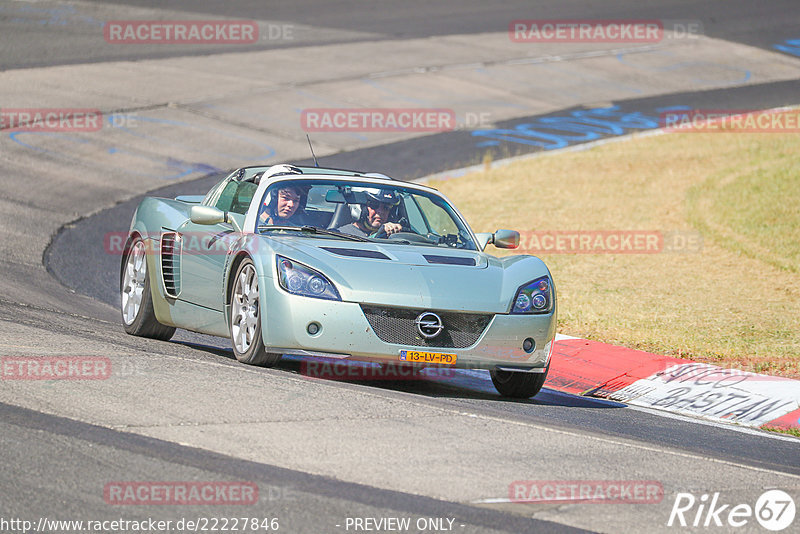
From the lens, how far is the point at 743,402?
30.5 feet

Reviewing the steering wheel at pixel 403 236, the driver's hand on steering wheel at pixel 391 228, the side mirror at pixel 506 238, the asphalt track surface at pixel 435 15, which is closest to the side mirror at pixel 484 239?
the side mirror at pixel 506 238

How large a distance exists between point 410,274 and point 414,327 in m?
0.37

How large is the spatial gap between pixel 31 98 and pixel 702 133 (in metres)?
13.7

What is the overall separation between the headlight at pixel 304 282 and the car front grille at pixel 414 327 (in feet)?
0.85

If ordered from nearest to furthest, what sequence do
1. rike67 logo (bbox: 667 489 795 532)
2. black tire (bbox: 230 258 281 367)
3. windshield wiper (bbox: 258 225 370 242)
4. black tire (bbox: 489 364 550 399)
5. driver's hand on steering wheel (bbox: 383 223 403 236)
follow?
rike67 logo (bbox: 667 489 795 532) → black tire (bbox: 230 258 281 367) → black tire (bbox: 489 364 550 399) → windshield wiper (bbox: 258 225 370 242) → driver's hand on steering wheel (bbox: 383 223 403 236)

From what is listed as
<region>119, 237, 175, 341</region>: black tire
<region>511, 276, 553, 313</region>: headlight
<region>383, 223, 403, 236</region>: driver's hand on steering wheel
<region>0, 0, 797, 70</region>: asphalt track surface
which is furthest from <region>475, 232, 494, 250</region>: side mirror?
<region>0, 0, 797, 70</region>: asphalt track surface

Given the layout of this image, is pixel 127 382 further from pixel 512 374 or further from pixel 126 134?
pixel 126 134

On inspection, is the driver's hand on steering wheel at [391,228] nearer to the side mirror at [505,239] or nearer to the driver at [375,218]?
the driver at [375,218]

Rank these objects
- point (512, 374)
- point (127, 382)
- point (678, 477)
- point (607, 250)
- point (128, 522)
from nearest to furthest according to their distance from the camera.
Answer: point (128, 522)
point (678, 477)
point (127, 382)
point (512, 374)
point (607, 250)

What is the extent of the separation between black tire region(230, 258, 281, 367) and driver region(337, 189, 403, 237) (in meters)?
0.94

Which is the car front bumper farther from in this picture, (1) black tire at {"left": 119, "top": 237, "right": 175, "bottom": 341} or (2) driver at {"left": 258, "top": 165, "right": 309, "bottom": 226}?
(1) black tire at {"left": 119, "top": 237, "right": 175, "bottom": 341}

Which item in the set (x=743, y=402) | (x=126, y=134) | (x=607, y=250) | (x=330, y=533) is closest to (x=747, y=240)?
(x=607, y=250)

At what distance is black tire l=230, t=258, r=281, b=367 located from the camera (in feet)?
26.9

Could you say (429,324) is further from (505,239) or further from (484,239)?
(484,239)
